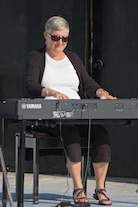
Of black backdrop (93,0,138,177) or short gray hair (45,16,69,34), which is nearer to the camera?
short gray hair (45,16,69,34)

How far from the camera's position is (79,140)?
265cm

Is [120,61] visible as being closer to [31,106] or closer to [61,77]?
[61,77]

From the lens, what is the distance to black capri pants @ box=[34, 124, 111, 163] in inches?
102

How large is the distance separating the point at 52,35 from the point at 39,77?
33 cm

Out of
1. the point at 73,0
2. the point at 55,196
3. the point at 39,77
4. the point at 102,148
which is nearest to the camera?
the point at 102,148

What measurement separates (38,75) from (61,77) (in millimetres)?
181

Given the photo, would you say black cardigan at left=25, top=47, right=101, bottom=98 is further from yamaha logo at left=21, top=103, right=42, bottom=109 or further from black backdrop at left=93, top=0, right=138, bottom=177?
black backdrop at left=93, top=0, right=138, bottom=177

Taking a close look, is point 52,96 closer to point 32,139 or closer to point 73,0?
point 32,139

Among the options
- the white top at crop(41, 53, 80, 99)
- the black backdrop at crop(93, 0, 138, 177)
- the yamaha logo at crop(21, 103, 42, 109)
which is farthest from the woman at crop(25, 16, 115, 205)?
the black backdrop at crop(93, 0, 138, 177)

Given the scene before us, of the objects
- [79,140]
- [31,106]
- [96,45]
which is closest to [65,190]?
[79,140]

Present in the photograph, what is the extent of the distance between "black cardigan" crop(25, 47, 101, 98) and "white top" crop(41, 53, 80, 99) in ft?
0.15

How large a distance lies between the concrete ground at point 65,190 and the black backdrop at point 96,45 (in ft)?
0.56

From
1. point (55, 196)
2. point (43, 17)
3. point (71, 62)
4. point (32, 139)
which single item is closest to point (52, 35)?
point (71, 62)

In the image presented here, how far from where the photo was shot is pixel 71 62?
10.1ft
